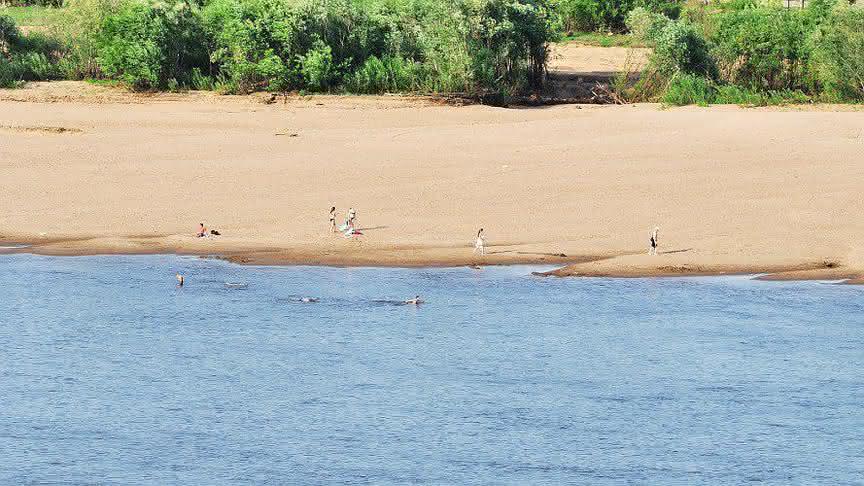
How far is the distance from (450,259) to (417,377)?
5.50 metres

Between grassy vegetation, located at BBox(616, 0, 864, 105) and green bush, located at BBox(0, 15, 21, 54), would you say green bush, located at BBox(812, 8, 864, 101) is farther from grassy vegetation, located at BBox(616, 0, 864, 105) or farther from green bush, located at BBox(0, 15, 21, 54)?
green bush, located at BBox(0, 15, 21, 54)

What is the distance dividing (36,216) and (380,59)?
14.3m

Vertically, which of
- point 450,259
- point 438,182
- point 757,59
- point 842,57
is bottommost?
Result: point 450,259

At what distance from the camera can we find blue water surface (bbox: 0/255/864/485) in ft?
59.0

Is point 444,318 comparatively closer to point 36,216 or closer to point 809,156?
point 36,216

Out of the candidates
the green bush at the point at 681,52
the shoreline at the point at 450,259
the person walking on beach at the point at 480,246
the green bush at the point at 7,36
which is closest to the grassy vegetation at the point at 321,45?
the green bush at the point at 7,36

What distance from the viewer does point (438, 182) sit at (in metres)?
30.8

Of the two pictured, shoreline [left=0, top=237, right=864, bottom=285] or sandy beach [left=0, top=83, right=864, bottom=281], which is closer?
shoreline [left=0, top=237, right=864, bottom=285]

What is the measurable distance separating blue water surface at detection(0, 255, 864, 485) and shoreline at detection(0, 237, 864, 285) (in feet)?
0.74

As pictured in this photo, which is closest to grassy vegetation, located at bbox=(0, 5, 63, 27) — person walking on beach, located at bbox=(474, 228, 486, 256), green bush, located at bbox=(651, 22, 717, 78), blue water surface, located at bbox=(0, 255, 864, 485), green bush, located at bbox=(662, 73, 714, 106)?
green bush, located at bbox=(651, 22, 717, 78)

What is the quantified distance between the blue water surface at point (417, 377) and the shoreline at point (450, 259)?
0.74ft

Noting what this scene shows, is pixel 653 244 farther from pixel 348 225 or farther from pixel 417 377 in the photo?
pixel 417 377

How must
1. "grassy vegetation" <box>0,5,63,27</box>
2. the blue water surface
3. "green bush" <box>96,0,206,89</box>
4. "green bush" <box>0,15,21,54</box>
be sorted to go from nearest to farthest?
the blue water surface, "green bush" <box>96,0,206,89</box>, "green bush" <box>0,15,21,54</box>, "grassy vegetation" <box>0,5,63,27</box>

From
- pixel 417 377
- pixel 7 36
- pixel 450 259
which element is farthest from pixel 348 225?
pixel 7 36
